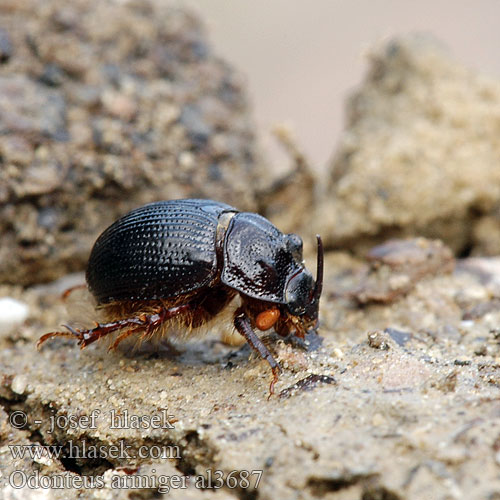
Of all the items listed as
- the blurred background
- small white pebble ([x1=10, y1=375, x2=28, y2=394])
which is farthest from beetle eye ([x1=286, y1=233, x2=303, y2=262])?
the blurred background

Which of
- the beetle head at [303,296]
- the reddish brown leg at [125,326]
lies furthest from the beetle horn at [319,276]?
the reddish brown leg at [125,326]

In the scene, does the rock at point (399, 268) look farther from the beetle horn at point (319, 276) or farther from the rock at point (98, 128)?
the rock at point (98, 128)

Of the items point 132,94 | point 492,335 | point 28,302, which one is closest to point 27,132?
point 132,94

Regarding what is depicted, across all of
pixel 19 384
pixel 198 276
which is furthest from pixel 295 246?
Result: pixel 19 384

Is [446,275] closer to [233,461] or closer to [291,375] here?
[291,375]

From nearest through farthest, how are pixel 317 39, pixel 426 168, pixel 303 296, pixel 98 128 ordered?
pixel 303 296 → pixel 98 128 → pixel 426 168 → pixel 317 39

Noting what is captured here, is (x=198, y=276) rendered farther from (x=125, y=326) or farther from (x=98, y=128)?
(x=98, y=128)

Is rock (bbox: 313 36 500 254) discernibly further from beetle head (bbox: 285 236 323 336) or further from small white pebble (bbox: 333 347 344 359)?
small white pebble (bbox: 333 347 344 359)
